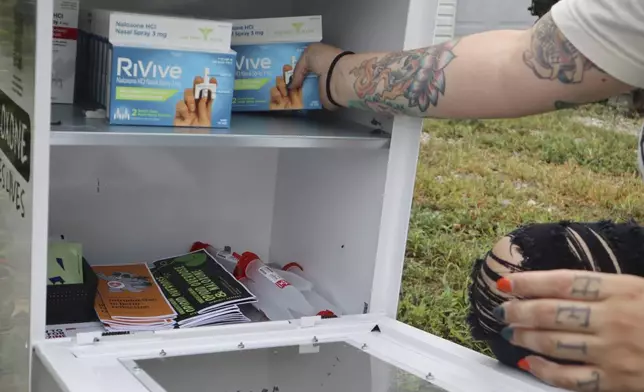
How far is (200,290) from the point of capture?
1.32 m

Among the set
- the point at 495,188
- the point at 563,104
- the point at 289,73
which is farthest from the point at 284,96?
the point at 495,188

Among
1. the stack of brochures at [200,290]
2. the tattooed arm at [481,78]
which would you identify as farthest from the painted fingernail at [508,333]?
the stack of brochures at [200,290]

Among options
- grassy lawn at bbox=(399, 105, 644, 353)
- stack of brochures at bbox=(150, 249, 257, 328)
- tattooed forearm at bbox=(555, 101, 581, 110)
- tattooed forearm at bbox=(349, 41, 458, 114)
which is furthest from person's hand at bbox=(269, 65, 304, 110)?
grassy lawn at bbox=(399, 105, 644, 353)

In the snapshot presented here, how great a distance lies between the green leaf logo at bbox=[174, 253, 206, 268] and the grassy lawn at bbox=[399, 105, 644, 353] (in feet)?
2.83

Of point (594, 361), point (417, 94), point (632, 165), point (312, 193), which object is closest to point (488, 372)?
point (594, 361)

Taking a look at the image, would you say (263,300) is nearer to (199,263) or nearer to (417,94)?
(199,263)

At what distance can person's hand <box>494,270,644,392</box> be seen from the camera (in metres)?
0.83

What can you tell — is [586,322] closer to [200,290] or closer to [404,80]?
[404,80]

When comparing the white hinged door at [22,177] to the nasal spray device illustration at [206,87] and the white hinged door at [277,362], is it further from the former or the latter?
the nasal spray device illustration at [206,87]

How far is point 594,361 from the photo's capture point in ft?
2.80

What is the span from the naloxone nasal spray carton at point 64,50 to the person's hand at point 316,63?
339 millimetres

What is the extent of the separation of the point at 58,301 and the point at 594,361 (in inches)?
29.9

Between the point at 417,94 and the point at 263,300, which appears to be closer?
the point at 417,94

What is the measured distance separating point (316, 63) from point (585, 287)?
0.58 meters
